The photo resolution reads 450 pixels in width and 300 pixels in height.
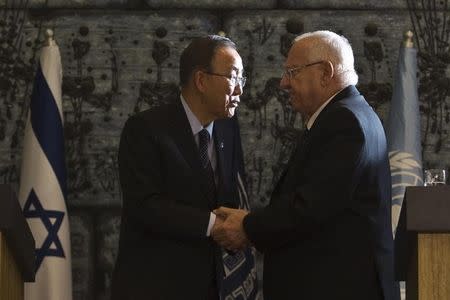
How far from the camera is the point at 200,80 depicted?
3982 millimetres

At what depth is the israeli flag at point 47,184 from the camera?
16.1 feet

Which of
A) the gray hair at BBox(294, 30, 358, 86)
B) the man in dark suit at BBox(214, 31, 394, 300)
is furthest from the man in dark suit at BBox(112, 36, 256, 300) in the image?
the gray hair at BBox(294, 30, 358, 86)

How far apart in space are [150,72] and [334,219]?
2.47 metres

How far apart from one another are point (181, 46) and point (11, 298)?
9.17 feet

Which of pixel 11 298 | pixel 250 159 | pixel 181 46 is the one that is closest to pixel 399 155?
pixel 250 159

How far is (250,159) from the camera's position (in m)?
5.46

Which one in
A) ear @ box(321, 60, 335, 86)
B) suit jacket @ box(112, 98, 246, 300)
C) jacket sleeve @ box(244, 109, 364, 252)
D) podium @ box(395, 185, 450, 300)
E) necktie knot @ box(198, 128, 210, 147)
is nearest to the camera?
podium @ box(395, 185, 450, 300)

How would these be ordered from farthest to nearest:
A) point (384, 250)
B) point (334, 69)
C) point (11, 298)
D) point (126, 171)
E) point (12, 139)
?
point (12, 139)
point (126, 171)
point (334, 69)
point (384, 250)
point (11, 298)

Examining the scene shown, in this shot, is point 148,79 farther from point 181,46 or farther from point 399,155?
point 399,155

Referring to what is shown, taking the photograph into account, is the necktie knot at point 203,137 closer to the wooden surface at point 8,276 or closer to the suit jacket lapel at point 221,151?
the suit jacket lapel at point 221,151

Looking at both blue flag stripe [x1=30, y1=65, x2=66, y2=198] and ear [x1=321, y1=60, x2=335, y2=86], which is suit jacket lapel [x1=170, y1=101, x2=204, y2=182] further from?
blue flag stripe [x1=30, y1=65, x2=66, y2=198]

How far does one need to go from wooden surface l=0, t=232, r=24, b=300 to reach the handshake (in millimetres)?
777

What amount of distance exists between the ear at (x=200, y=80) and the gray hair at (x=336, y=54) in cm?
57

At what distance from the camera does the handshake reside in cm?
359
